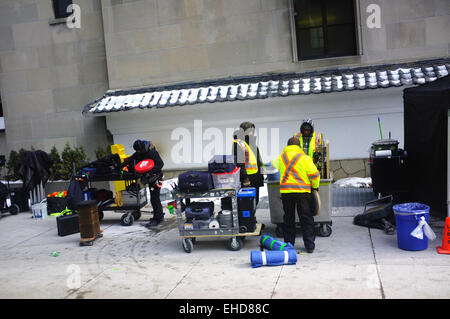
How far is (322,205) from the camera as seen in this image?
7438 mm

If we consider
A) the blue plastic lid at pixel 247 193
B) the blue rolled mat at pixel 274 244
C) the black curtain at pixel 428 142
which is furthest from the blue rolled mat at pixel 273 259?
the black curtain at pixel 428 142

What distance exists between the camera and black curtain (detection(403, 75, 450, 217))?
7637 mm

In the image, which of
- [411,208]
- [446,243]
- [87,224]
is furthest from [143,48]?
[446,243]

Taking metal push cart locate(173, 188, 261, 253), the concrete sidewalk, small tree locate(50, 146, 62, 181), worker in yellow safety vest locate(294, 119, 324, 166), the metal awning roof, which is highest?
the metal awning roof

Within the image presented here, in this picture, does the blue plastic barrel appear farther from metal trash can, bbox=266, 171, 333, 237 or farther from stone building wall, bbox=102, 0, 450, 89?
stone building wall, bbox=102, 0, 450, 89

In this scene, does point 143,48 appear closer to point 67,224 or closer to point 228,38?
point 228,38

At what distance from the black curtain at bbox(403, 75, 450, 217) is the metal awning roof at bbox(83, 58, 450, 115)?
217cm

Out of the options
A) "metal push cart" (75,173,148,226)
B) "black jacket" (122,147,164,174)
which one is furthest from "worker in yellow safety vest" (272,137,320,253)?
"metal push cart" (75,173,148,226)

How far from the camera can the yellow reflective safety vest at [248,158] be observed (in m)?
7.95

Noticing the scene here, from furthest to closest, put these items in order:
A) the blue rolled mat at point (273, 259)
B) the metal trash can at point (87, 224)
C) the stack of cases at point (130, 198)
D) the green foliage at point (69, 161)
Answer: the green foliage at point (69, 161), the stack of cases at point (130, 198), the metal trash can at point (87, 224), the blue rolled mat at point (273, 259)

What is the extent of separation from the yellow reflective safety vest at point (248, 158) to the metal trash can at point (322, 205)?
43cm

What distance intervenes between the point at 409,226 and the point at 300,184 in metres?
A: 1.68

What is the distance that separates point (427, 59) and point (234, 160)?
Result: 681cm

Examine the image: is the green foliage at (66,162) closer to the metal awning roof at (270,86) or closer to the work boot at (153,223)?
the metal awning roof at (270,86)
